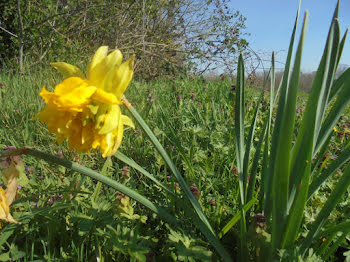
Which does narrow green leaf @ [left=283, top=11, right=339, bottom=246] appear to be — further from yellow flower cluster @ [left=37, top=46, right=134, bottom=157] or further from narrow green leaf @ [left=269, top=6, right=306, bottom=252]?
yellow flower cluster @ [left=37, top=46, right=134, bottom=157]

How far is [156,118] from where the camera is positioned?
7.06ft

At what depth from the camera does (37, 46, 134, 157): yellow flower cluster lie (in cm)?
59

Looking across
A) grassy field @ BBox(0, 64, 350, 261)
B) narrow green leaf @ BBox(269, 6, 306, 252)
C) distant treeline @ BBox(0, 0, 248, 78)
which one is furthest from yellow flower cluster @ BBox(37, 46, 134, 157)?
distant treeline @ BBox(0, 0, 248, 78)

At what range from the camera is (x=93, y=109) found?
1.95 ft

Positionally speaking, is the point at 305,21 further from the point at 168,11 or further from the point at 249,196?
the point at 168,11

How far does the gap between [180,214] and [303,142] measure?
53 centimetres

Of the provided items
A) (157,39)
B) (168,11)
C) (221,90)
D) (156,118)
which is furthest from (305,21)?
(168,11)

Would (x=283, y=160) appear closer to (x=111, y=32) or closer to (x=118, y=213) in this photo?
(x=118, y=213)

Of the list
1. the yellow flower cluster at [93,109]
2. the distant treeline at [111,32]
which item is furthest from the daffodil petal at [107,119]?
the distant treeline at [111,32]

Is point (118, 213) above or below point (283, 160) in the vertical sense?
below

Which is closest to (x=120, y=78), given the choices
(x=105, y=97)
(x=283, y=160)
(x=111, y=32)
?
(x=105, y=97)

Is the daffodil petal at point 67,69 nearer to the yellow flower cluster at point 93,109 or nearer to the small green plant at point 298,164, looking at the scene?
the yellow flower cluster at point 93,109

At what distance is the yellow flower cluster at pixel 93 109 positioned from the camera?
23.2 inches

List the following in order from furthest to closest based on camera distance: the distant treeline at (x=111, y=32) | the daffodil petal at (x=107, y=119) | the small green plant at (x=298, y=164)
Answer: the distant treeline at (x=111, y=32)
the small green plant at (x=298, y=164)
the daffodil petal at (x=107, y=119)
